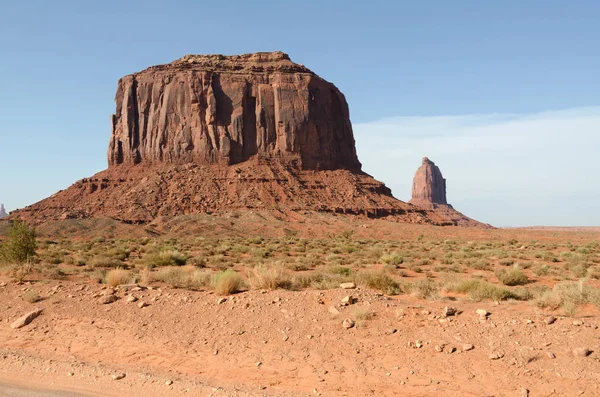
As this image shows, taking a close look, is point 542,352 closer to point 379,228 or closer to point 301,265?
point 301,265

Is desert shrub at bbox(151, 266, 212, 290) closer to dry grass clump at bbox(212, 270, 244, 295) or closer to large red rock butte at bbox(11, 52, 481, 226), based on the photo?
dry grass clump at bbox(212, 270, 244, 295)

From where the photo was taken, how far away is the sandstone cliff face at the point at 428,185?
13912 cm

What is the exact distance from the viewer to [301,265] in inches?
833

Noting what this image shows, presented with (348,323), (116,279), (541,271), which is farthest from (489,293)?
(541,271)

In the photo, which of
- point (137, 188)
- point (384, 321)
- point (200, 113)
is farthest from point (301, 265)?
point (200, 113)

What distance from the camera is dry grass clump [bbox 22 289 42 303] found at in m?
10.0

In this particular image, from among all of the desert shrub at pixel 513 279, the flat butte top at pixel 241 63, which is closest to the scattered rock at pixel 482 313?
the desert shrub at pixel 513 279

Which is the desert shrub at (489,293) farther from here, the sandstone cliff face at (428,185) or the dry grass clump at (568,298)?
the sandstone cliff face at (428,185)

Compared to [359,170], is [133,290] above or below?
below

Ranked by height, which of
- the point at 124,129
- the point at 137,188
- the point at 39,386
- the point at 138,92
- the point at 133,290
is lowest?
the point at 39,386

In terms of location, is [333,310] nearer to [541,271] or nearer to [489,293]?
[489,293]

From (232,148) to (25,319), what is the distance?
2407 inches

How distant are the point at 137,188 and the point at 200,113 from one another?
15655 mm

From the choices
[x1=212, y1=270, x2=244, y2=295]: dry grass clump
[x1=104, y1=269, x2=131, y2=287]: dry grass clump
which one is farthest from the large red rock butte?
[x1=212, y1=270, x2=244, y2=295]: dry grass clump
